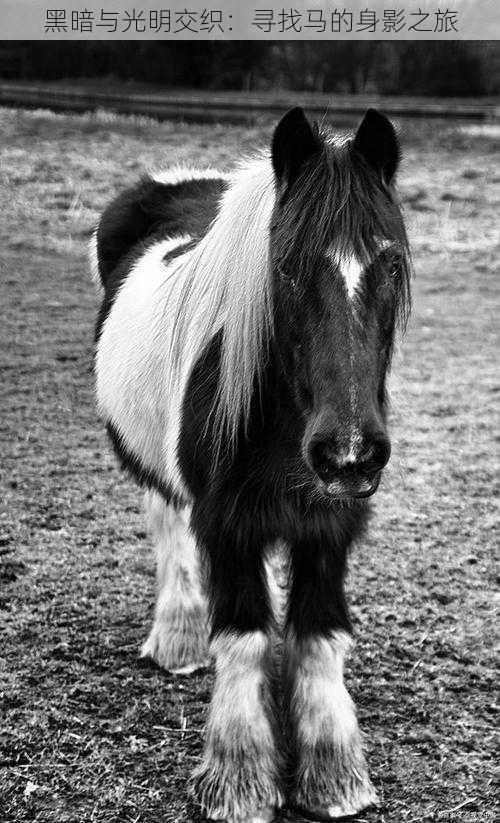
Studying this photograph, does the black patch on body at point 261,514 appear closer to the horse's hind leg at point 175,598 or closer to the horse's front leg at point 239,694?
the horse's front leg at point 239,694

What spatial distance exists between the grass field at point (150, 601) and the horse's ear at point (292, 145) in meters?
1.38

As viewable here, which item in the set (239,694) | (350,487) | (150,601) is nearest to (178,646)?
(150,601)

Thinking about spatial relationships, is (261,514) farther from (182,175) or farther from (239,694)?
(182,175)

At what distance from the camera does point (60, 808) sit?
7.81 ft

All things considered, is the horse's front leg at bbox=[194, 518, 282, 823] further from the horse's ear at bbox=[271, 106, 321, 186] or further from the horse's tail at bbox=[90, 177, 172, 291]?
the horse's tail at bbox=[90, 177, 172, 291]

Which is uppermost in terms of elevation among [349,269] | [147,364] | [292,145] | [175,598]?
[292,145]

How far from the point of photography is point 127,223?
387 cm

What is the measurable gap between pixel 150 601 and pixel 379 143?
216 centimetres

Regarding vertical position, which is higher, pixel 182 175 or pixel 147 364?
pixel 182 175

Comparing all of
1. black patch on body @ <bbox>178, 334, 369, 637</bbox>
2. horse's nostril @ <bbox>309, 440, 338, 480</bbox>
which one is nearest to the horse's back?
black patch on body @ <bbox>178, 334, 369, 637</bbox>

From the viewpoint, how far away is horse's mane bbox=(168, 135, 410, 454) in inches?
79.2

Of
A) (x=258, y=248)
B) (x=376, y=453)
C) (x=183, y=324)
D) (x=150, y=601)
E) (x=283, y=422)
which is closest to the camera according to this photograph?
(x=376, y=453)

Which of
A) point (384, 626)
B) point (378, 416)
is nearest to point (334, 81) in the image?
point (384, 626)

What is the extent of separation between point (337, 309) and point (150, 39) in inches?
535
